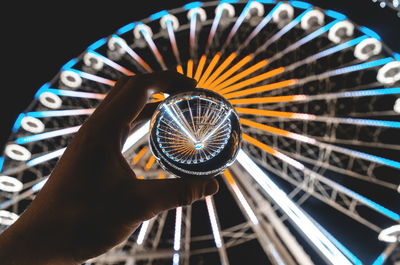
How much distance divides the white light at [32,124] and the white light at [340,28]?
21.5 ft

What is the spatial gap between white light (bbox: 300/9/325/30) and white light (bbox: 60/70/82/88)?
5151 mm

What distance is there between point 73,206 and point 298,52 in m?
6.68

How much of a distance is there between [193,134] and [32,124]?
14.2 ft

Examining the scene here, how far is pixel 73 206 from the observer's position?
172 cm

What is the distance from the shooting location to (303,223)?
13.9 ft

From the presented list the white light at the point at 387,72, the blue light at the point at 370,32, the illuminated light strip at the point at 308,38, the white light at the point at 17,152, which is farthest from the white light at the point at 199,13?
the white light at the point at 17,152

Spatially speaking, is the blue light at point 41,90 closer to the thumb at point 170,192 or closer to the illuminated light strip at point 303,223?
the illuminated light strip at point 303,223

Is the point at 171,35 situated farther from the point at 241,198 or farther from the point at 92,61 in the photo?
the point at 241,198

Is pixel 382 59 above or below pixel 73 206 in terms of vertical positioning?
above

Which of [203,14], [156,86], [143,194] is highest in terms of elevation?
[203,14]

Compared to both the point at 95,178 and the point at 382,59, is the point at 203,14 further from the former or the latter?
the point at 95,178

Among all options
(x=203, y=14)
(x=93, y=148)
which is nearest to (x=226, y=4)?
(x=203, y=14)

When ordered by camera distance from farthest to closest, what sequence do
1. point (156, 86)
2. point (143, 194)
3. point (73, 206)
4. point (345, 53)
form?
point (345, 53)
point (156, 86)
point (143, 194)
point (73, 206)

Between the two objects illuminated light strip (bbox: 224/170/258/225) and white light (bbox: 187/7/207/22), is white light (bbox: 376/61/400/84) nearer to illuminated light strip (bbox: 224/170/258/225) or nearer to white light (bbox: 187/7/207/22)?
illuminated light strip (bbox: 224/170/258/225)
